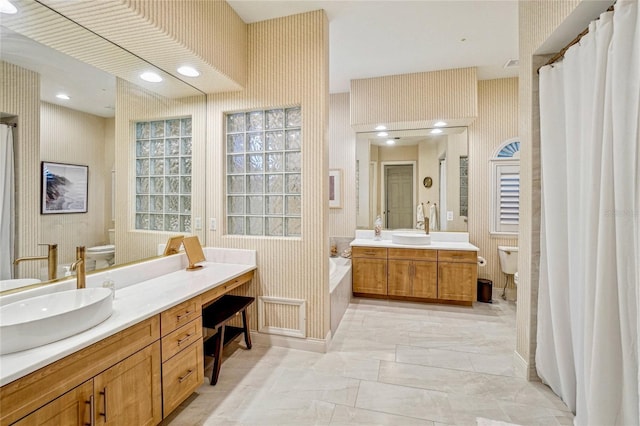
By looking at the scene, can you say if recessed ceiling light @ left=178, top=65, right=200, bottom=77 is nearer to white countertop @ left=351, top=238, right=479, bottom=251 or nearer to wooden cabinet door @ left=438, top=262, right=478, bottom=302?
white countertop @ left=351, top=238, right=479, bottom=251

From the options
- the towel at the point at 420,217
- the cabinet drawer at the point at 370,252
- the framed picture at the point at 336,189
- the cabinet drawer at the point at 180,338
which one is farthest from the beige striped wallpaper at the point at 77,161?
the towel at the point at 420,217

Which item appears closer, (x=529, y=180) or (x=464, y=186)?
(x=529, y=180)

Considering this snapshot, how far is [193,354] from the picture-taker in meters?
1.87

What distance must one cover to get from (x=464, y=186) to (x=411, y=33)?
87.6 inches

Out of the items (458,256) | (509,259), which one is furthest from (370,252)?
(509,259)

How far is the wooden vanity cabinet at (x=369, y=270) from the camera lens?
3840 mm

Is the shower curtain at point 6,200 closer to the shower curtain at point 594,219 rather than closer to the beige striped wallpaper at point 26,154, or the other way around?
the beige striped wallpaper at point 26,154

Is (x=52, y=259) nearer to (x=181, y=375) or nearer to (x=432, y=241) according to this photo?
(x=181, y=375)

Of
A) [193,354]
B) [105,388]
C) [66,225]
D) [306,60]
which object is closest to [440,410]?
[193,354]

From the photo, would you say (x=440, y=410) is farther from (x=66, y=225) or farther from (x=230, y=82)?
(x=230, y=82)

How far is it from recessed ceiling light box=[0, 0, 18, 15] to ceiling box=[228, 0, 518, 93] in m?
1.44

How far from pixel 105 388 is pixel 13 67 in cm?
172

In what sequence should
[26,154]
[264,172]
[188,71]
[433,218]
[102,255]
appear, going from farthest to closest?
1. [433,218]
2. [264,172]
3. [188,71]
4. [102,255]
5. [26,154]

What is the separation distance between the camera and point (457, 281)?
3.60m
